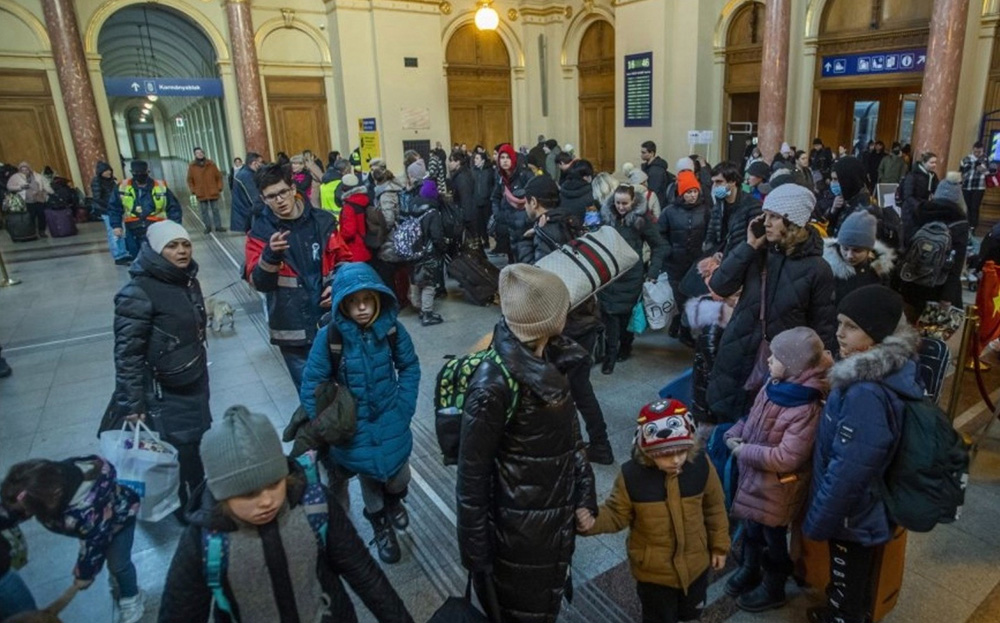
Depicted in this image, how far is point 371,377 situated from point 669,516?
4.81ft

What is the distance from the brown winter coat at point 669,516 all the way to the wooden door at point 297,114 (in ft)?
53.7

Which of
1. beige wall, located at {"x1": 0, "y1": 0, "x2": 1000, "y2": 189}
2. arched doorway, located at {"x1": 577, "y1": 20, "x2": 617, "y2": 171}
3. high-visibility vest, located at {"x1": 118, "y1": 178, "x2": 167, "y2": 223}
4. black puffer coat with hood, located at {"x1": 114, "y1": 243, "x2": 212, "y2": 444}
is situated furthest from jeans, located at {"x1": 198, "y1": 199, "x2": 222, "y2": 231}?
black puffer coat with hood, located at {"x1": 114, "y1": 243, "x2": 212, "y2": 444}

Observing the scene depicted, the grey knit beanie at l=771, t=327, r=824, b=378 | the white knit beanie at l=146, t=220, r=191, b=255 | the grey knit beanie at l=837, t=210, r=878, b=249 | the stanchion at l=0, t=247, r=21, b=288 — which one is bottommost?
the stanchion at l=0, t=247, r=21, b=288

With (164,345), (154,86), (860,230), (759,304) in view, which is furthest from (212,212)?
(860,230)

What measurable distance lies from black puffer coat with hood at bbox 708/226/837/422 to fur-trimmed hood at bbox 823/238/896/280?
1.58 feet

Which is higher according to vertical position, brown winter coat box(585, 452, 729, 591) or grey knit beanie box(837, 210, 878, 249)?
grey knit beanie box(837, 210, 878, 249)

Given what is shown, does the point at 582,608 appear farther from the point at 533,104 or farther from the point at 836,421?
the point at 533,104

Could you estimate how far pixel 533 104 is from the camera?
61.2ft

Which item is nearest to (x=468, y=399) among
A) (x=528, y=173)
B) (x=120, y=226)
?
(x=528, y=173)

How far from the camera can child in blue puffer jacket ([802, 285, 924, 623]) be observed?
210 centimetres

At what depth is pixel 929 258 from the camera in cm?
443

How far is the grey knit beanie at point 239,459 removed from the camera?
1591 mm

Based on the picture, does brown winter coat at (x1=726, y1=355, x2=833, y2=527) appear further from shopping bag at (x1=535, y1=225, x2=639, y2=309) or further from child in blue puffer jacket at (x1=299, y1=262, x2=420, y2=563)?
child in blue puffer jacket at (x1=299, y1=262, x2=420, y2=563)

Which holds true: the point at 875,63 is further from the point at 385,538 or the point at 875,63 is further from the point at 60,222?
the point at 60,222
